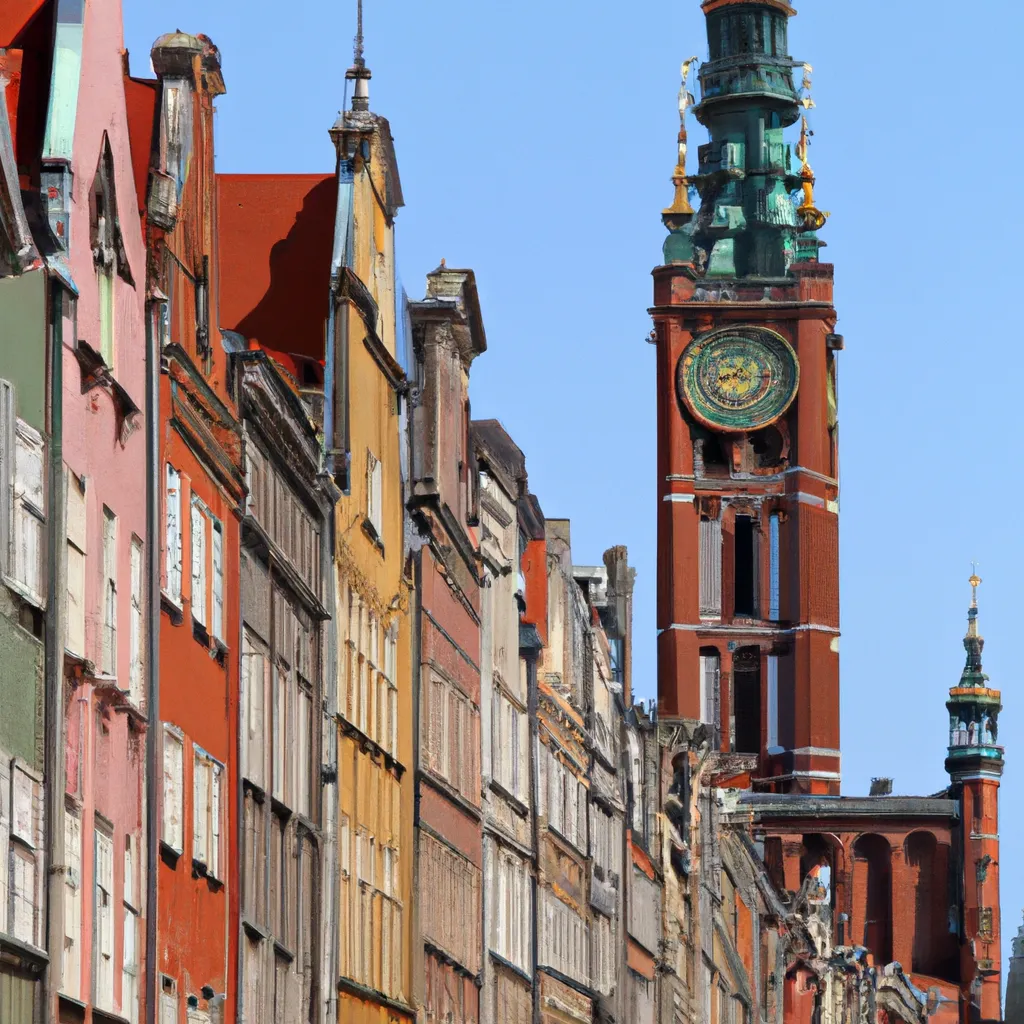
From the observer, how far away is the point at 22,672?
974 inches

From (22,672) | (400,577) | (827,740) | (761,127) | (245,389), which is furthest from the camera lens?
(761,127)

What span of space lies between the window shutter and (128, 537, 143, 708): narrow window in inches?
94.0

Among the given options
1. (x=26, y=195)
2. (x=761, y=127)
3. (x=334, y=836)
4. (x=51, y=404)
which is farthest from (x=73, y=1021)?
(x=761, y=127)

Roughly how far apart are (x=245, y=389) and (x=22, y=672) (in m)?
9.78

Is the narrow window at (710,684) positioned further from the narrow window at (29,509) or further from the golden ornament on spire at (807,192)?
the narrow window at (29,509)

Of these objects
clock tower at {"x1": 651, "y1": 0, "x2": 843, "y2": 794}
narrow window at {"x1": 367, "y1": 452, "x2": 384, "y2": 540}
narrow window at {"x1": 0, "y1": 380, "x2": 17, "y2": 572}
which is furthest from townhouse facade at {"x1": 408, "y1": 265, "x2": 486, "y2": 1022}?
clock tower at {"x1": 651, "y1": 0, "x2": 843, "y2": 794}

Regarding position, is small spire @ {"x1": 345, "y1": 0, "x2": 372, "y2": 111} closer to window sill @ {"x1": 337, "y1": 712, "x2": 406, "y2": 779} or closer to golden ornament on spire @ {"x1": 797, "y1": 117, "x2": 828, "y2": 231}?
window sill @ {"x1": 337, "y1": 712, "x2": 406, "y2": 779}

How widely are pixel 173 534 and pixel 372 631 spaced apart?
35.7ft

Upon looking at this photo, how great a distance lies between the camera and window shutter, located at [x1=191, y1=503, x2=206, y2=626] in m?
31.8

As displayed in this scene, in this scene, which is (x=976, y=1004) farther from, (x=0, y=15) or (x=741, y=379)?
(x=0, y=15)

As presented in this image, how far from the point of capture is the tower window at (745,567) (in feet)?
477

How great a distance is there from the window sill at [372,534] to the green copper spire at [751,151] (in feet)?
352

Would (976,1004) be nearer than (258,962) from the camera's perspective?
No

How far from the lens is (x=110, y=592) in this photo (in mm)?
28094
